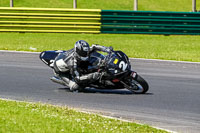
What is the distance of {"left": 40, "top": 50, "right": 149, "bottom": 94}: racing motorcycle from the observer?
1064 centimetres

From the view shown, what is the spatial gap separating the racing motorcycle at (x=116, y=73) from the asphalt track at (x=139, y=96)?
21 cm

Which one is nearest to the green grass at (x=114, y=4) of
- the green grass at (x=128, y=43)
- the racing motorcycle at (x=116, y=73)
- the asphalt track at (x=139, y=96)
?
the green grass at (x=128, y=43)

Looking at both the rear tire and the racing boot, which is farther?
the racing boot

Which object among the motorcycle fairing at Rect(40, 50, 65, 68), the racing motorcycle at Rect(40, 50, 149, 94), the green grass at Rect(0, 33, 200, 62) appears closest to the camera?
the racing motorcycle at Rect(40, 50, 149, 94)

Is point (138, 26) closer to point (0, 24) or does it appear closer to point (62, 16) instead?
point (62, 16)

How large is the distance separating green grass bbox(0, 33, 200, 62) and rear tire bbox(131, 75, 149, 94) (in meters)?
6.04

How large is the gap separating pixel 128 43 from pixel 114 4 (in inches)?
1342

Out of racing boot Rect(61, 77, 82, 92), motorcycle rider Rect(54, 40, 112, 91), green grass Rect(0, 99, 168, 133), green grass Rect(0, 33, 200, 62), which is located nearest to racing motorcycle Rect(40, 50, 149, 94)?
motorcycle rider Rect(54, 40, 112, 91)

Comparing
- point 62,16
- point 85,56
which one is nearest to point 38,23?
point 62,16

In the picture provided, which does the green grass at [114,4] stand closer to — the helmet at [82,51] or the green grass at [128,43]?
the green grass at [128,43]

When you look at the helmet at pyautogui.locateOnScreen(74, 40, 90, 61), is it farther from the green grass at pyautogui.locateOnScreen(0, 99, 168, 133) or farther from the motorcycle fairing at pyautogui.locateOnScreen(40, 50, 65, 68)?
the green grass at pyautogui.locateOnScreen(0, 99, 168, 133)

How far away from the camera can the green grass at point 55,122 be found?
24.0 feet

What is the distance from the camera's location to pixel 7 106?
9.12 metres

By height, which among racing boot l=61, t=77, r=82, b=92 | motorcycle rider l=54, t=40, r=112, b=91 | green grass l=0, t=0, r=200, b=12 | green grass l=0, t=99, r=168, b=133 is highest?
green grass l=0, t=0, r=200, b=12
